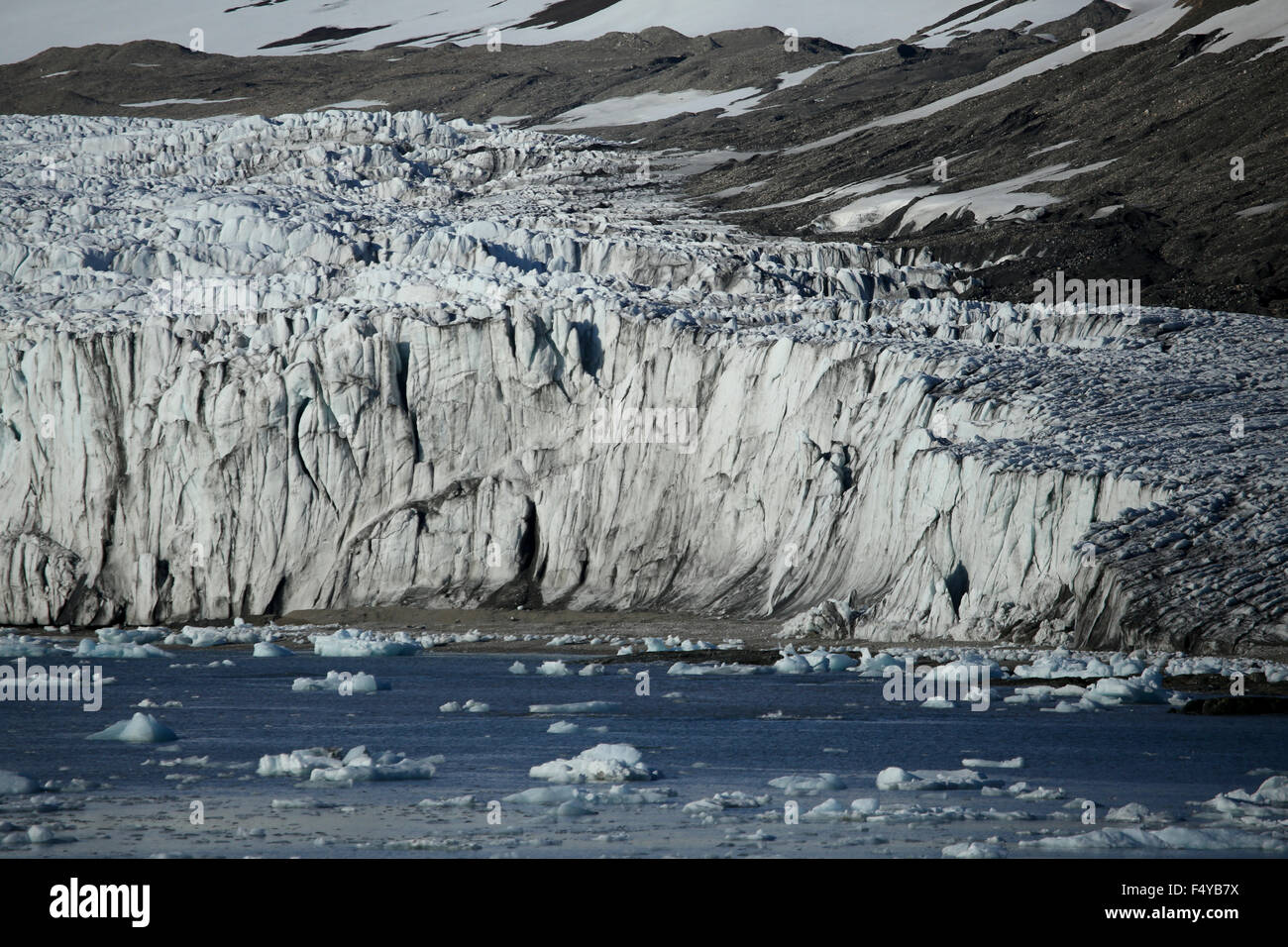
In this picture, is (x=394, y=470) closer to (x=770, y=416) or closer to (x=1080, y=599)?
(x=770, y=416)

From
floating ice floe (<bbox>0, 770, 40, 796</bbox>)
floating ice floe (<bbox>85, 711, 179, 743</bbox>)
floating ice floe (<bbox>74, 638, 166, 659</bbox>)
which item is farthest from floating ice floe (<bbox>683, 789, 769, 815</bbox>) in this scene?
floating ice floe (<bbox>74, 638, 166, 659</bbox>)

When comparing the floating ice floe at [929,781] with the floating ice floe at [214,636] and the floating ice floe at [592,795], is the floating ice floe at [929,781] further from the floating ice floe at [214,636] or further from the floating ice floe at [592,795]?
the floating ice floe at [214,636]

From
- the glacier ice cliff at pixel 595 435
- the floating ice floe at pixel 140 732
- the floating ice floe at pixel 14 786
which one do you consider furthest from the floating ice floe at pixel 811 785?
the glacier ice cliff at pixel 595 435

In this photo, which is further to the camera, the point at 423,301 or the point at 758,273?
the point at 758,273

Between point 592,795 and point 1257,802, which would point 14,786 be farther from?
point 1257,802

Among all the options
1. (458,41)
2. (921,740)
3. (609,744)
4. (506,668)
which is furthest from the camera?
(458,41)

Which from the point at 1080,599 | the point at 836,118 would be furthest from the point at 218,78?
the point at 1080,599
